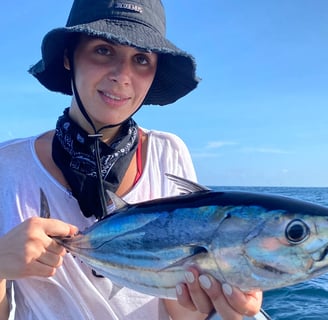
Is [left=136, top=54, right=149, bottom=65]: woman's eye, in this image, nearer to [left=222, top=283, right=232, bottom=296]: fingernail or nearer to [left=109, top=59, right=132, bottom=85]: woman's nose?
[left=109, top=59, right=132, bottom=85]: woman's nose

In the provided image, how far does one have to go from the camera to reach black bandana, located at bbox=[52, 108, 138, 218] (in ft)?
9.40

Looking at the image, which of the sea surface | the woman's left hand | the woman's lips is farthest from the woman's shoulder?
the sea surface

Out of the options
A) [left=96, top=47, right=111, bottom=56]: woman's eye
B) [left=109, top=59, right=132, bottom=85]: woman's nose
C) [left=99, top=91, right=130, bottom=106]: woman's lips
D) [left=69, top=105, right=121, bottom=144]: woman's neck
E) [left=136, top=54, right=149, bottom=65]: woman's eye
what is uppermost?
[left=96, top=47, right=111, bottom=56]: woman's eye

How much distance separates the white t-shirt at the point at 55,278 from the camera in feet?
9.36

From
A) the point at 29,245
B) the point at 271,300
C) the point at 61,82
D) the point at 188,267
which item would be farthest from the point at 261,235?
the point at 271,300

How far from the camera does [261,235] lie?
190 centimetres

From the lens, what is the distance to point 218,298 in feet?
6.98

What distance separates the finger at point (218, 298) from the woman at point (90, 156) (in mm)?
483

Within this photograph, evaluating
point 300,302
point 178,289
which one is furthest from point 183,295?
point 300,302

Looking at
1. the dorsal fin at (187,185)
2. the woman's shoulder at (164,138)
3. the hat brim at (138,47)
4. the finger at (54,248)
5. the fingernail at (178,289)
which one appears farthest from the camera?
the woman's shoulder at (164,138)

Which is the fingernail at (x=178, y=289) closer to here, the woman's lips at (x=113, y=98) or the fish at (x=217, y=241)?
the fish at (x=217, y=241)

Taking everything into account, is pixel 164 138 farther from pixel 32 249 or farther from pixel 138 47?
pixel 32 249

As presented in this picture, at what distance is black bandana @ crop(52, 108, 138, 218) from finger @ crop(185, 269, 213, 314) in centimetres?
92

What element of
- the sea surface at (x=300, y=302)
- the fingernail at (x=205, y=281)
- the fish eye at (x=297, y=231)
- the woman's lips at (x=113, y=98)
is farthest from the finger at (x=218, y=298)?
the sea surface at (x=300, y=302)
